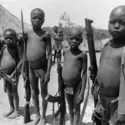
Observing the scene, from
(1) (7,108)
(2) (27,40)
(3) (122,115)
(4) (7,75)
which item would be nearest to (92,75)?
(3) (122,115)

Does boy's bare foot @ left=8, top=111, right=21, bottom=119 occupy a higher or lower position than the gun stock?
lower

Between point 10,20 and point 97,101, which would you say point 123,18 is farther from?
point 10,20

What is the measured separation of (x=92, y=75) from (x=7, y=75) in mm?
2266

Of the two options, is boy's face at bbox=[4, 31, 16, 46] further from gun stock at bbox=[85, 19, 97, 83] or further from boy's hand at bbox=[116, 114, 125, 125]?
boy's hand at bbox=[116, 114, 125, 125]

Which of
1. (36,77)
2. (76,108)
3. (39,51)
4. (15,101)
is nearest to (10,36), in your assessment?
(39,51)

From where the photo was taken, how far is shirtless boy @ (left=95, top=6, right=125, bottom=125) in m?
2.35

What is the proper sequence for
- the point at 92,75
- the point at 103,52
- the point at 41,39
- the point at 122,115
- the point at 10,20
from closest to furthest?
1. the point at 122,115
2. the point at 103,52
3. the point at 92,75
4. the point at 41,39
5. the point at 10,20

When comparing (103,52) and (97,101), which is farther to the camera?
(97,101)

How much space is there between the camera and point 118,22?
2.35 m

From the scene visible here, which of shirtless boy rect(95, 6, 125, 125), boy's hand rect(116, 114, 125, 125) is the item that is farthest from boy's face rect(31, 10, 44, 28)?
boy's hand rect(116, 114, 125, 125)

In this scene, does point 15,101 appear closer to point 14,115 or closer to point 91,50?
point 14,115

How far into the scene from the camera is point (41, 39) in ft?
13.1

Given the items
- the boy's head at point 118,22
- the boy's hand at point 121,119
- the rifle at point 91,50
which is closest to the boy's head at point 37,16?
the rifle at point 91,50

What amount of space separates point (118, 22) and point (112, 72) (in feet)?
1.72
